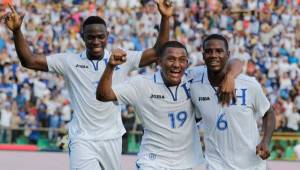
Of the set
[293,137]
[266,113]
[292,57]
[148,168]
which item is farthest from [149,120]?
[292,57]

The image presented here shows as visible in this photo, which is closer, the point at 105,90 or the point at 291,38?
the point at 105,90

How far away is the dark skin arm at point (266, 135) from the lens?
7691 millimetres

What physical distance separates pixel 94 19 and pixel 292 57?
1524 centimetres

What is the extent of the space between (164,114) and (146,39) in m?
16.4

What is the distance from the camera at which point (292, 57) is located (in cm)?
2355

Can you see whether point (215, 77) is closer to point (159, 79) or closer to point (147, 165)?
point (159, 79)

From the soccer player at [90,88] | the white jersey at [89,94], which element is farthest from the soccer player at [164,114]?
the white jersey at [89,94]

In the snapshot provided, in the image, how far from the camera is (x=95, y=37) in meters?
8.94

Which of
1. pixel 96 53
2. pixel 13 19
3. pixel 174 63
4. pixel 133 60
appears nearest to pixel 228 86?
pixel 174 63

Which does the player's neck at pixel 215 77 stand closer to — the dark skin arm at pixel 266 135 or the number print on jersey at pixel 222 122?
the number print on jersey at pixel 222 122

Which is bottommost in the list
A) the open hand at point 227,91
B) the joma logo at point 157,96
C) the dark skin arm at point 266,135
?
the dark skin arm at point 266,135

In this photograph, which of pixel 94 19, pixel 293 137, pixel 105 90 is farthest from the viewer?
pixel 293 137

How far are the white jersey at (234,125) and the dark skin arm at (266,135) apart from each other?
0.07m

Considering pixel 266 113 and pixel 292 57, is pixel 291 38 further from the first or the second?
pixel 266 113
